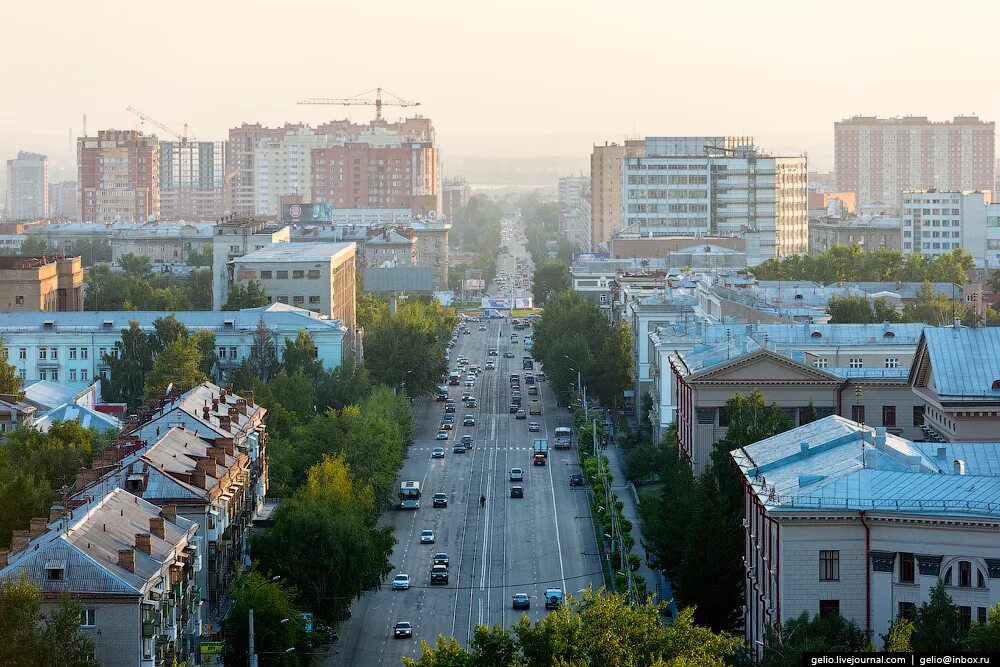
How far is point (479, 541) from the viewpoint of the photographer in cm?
7550

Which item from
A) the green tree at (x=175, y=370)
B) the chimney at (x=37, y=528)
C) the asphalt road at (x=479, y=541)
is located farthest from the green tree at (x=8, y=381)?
the chimney at (x=37, y=528)

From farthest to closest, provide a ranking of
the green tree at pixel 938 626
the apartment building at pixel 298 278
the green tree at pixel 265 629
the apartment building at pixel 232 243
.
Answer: the apartment building at pixel 232 243
the apartment building at pixel 298 278
the green tree at pixel 265 629
the green tree at pixel 938 626

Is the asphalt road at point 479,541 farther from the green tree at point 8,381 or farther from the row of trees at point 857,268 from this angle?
the row of trees at point 857,268

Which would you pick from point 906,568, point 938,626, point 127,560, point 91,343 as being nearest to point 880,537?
point 906,568

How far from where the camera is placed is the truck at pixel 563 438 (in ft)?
334

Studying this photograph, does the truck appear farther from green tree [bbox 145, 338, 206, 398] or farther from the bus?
green tree [bbox 145, 338, 206, 398]

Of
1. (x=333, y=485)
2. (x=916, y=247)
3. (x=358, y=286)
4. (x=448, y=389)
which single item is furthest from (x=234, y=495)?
(x=916, y=247)

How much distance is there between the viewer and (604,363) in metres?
112

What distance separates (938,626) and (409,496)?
1820 inches

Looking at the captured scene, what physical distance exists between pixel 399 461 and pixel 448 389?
42.5m

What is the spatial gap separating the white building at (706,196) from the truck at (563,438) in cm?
8260

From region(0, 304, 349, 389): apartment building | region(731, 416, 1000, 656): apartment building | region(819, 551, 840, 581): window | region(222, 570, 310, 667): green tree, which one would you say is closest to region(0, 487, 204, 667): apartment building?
region(222, 570, 310, 667): green tree

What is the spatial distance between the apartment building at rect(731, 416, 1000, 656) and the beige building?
81.7 metres

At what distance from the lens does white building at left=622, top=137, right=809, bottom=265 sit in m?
186
